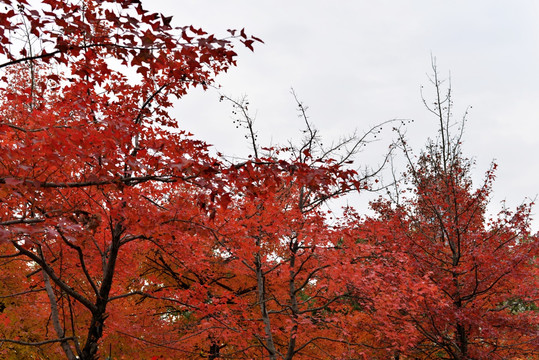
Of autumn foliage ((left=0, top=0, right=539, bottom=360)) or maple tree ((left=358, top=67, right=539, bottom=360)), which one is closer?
autumn foliage ((left=0, top=0, right=539, bottom=360))

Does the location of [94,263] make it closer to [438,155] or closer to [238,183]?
[238,183]

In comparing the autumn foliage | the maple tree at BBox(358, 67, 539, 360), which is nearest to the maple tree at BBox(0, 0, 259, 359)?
the autumn foliage

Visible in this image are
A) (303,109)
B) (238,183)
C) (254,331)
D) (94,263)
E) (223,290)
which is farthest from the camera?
(223,290)

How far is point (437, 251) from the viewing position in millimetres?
9914

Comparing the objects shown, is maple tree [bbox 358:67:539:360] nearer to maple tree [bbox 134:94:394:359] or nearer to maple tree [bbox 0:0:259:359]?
maple tree [bbox 134:94:394:359]

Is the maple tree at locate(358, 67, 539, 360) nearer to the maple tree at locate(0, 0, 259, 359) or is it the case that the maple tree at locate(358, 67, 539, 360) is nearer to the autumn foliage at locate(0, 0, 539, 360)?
the autumn foliage at locate(0, 0, 539, 360)

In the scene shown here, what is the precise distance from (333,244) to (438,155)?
4.77m

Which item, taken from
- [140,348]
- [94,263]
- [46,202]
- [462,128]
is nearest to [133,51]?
[46,202]

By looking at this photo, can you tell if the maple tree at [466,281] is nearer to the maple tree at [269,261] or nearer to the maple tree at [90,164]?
the maple tree at [269,261]

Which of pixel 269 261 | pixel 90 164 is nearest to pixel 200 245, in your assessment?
pixel 269 261

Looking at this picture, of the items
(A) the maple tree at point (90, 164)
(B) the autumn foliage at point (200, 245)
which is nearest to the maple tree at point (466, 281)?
(B) the autumn foliage at point (200, 245)

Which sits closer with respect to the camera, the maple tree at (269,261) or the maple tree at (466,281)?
the maple tree at (269,261)

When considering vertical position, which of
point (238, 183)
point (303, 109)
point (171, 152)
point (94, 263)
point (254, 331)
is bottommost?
point (254, 331)

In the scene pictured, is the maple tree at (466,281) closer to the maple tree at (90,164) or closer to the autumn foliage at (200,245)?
the autumn foliage at (200,245)
